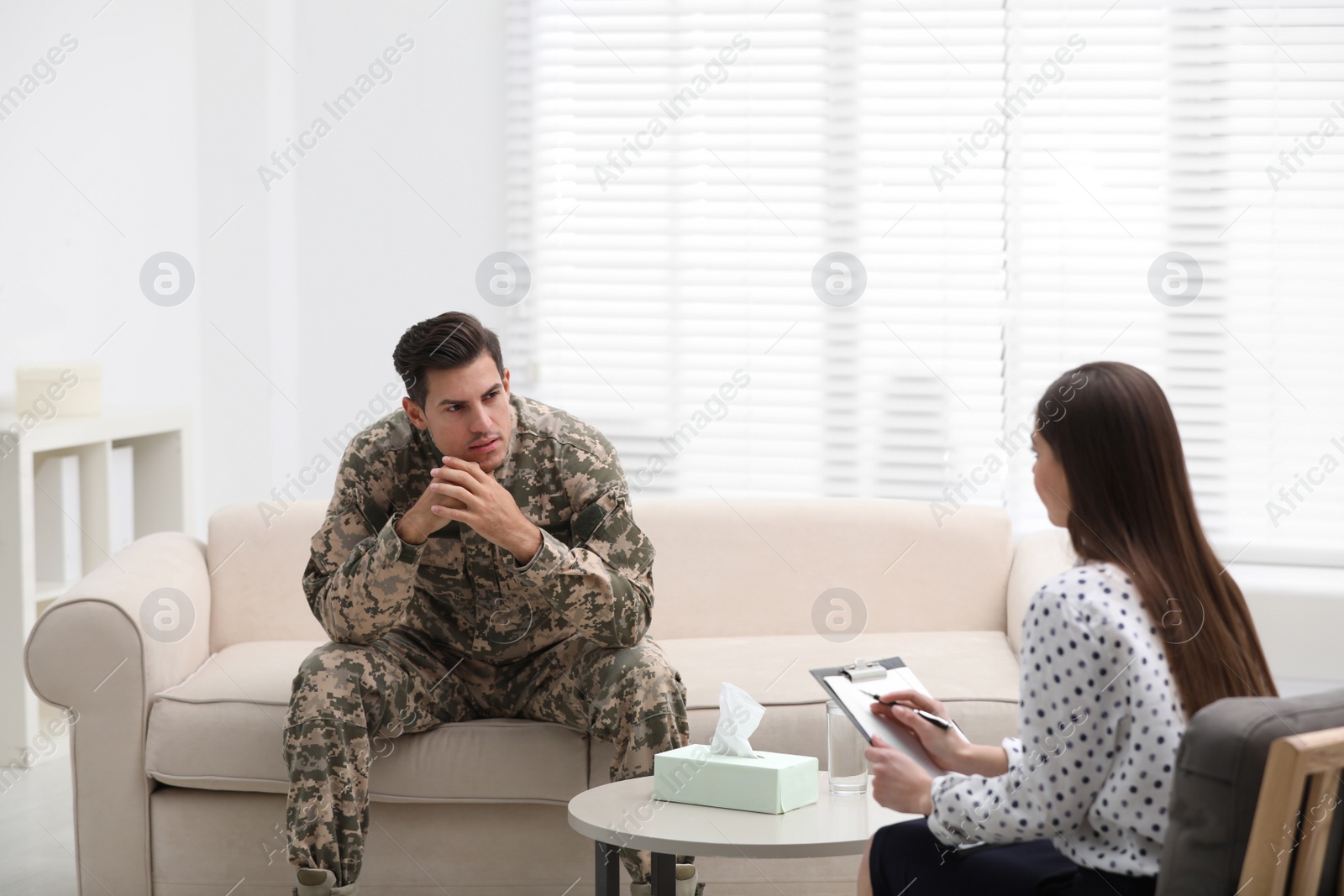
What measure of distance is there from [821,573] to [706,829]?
4.03 feet

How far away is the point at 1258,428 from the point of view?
3477 mm

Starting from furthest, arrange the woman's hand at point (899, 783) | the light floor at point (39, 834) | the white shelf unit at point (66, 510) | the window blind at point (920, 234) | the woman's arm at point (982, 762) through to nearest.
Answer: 1. the window blind at point (920, 234)
2. the white shelf unit at point (66, 510)
3. the light floor at point (39, 834)
4. the woman's arm at point (982, 762)
5. the woman's hand at point (899, 783)

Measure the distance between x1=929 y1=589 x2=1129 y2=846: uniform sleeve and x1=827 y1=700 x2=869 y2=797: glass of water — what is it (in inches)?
18.3

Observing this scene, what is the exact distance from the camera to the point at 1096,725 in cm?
118

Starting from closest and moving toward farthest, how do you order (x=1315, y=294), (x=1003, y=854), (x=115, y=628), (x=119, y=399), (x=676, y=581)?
(x=1003, y=854) < (x=115, y=628) < (x=676, y=581) < (x=1315, y=294) < (x=119, y=399)

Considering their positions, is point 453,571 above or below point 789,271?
below

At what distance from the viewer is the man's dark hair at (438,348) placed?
6.57 feet

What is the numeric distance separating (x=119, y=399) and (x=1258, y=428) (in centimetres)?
333

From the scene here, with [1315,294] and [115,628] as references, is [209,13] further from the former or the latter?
[1315,294]

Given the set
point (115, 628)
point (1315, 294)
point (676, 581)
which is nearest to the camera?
point (115, 628)

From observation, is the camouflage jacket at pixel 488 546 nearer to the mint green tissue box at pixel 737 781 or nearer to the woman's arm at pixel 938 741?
the mint green tissue box at pixel 737 781

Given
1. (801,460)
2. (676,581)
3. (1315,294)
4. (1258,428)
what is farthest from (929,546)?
(1315,294)

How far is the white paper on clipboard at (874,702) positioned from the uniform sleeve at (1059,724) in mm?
225

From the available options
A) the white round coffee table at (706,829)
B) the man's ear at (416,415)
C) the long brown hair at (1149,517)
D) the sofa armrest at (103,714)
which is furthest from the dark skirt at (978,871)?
the sofa armrest at (103,714)
